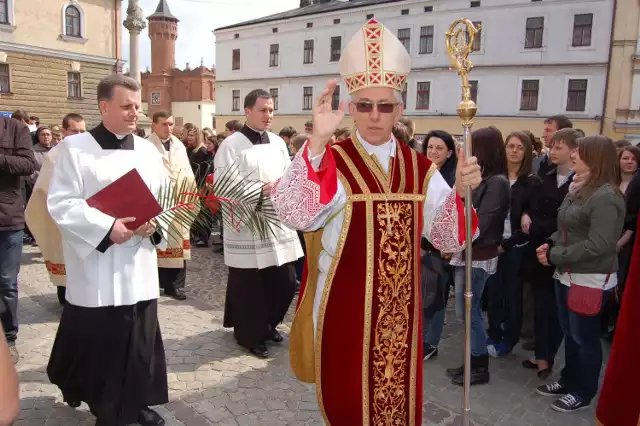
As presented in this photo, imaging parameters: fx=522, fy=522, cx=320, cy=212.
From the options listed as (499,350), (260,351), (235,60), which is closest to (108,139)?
(260,351)

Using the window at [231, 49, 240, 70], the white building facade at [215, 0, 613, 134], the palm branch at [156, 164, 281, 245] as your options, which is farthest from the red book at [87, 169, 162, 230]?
the window at [231, 49, 240, 70]

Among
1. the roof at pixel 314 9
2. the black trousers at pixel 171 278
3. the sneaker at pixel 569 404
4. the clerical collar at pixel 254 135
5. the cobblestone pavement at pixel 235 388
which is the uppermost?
the roof at pixel 314 9

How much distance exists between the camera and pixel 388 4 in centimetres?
2802

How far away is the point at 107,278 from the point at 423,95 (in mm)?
25964

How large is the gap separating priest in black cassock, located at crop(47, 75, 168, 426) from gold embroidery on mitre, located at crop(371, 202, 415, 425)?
153cm

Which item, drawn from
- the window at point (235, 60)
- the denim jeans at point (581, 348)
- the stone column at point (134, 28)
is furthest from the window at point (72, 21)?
the denim jeans at point (581, 348)

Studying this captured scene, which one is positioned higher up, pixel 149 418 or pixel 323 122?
pixel 323 122

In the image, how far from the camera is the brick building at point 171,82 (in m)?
52.4

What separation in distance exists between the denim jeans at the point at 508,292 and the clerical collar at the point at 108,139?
3.21 metres

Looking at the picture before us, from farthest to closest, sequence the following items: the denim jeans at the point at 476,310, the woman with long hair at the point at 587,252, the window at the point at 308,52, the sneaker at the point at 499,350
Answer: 1. the window at the point at 308,52
2. the sneaker at the point at 499,350
3. the denim jeans at the point at 476,310
4. the woman with long hair at the point at 587,252

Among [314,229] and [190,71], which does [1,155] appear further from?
[190,71]

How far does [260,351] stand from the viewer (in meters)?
4.60

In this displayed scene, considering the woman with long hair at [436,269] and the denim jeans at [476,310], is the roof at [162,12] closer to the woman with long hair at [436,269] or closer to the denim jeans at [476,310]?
the woman with long hair at [436,269]

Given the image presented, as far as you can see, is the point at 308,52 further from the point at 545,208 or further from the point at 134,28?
the point at 545,208
